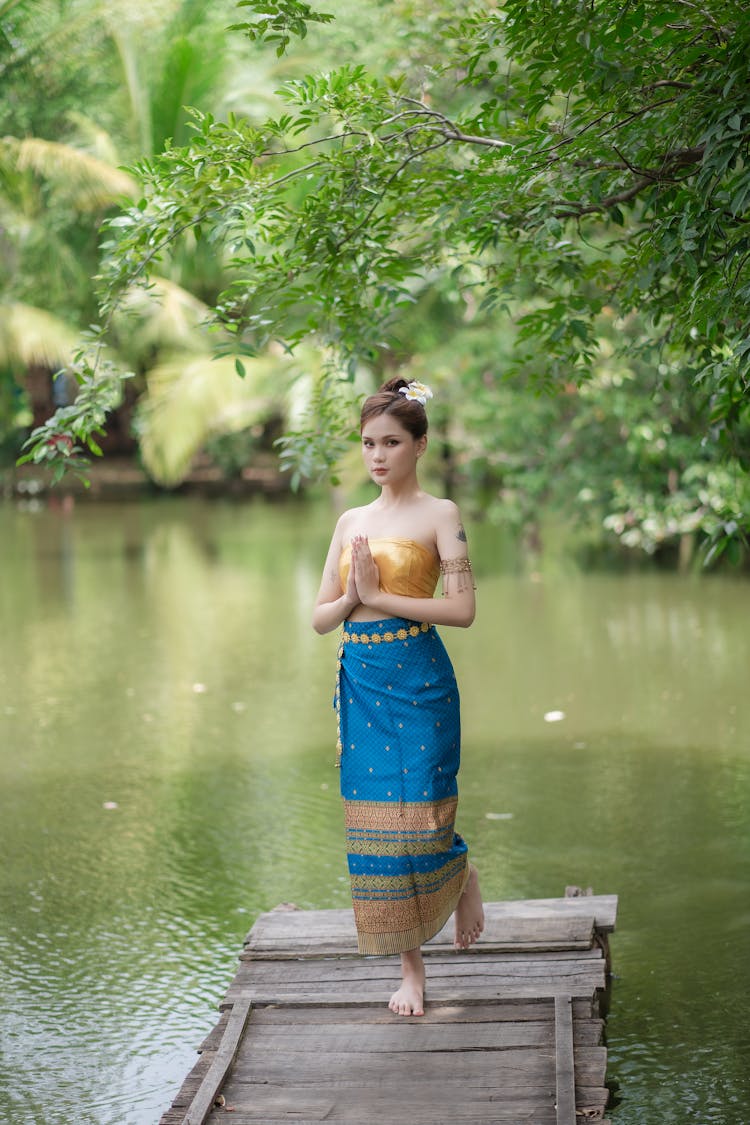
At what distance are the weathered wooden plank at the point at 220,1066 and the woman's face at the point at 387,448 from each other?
1437 mm

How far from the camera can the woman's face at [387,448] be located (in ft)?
12.2

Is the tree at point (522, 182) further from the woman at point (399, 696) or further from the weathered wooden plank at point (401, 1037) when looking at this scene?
the weathered wooden plank at point (401, 1037)

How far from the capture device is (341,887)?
18.2 ft

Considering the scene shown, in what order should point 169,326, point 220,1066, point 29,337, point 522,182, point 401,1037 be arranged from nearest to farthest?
1. point 220,1066
2. point 401,1037
3. point 522,182
4. point 29,337
5. point 169,326

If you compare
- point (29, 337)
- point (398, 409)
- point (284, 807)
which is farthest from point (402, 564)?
point (29, 337)

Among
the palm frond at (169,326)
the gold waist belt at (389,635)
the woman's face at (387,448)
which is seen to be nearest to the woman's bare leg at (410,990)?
the gold waist belt at (389,635)

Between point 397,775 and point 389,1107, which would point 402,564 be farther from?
point 389,1107

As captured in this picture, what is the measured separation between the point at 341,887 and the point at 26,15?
14479mm

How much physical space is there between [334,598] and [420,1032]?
3.74 feet

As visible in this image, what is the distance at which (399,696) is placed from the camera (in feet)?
12.0

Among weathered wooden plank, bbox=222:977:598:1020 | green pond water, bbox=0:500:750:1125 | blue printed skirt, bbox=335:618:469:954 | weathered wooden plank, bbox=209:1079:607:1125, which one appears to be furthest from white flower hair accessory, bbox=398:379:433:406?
green pond water, bbox=0:500:750:1125

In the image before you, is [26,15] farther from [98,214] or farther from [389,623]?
[389,623]

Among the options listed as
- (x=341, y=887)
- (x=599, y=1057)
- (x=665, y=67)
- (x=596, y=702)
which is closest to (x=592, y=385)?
(x=596, y=702)

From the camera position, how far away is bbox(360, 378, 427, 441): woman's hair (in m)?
3.72
